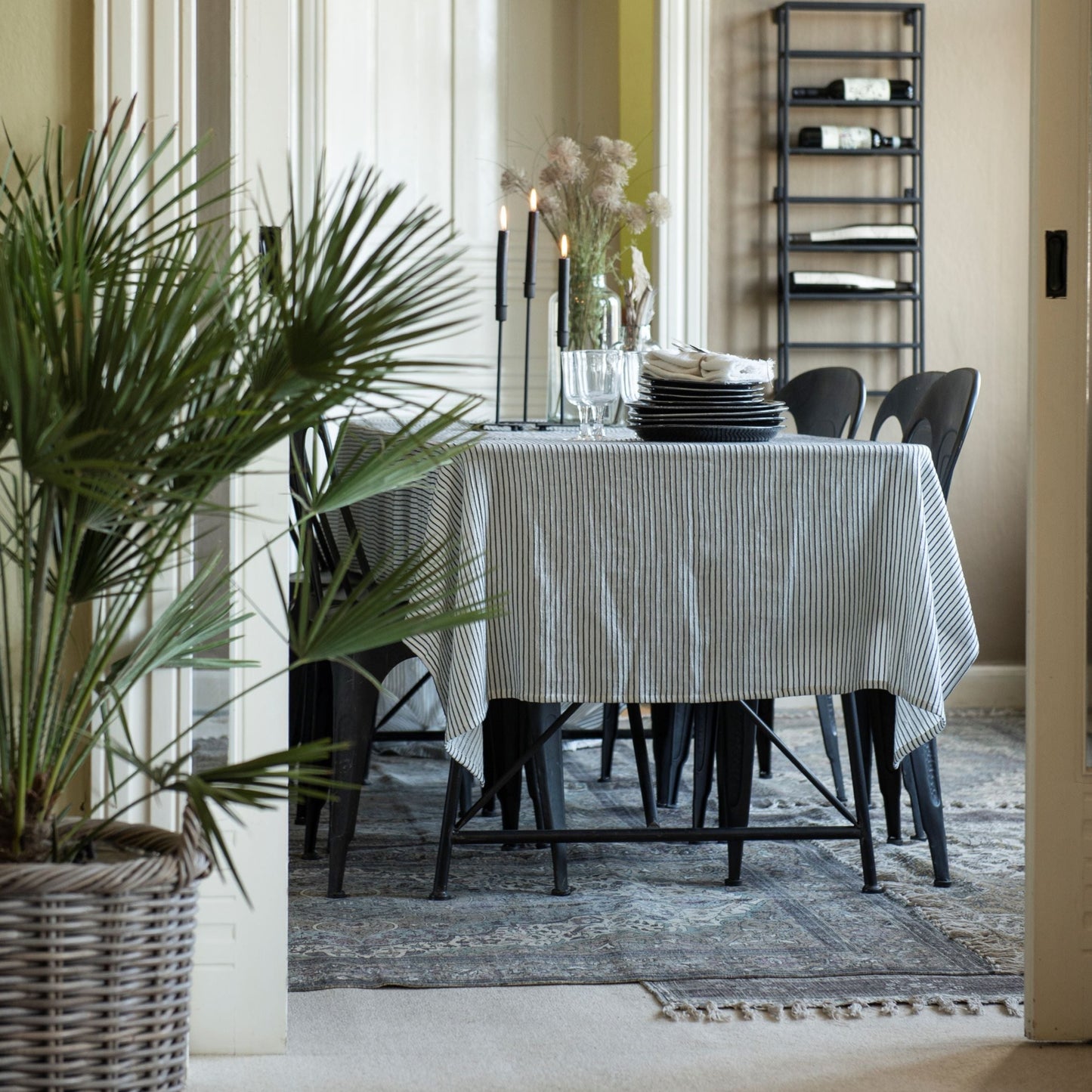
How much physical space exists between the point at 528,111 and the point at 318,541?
2434 mm

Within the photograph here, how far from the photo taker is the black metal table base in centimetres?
264

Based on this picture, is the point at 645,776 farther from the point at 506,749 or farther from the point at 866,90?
the point at 866,90

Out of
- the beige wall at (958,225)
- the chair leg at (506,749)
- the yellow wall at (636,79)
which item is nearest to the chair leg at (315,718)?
the chair leg at (506,749)

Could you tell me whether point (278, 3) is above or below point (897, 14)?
below

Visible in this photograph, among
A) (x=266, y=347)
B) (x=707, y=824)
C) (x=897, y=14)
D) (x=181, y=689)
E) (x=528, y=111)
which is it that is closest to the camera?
(x=266, y=347)

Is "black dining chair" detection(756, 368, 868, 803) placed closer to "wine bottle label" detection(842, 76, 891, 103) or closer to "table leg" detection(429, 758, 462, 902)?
"table leg" detection(429, 758, 462, 902)

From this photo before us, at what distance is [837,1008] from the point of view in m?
2.17

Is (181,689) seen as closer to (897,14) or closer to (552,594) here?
(552,594)

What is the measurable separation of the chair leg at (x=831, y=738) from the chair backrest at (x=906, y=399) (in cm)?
63

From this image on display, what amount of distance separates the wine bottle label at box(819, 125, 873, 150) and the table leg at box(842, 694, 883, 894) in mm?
2366

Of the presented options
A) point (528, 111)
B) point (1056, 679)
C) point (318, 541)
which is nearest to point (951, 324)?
point (528, 111)

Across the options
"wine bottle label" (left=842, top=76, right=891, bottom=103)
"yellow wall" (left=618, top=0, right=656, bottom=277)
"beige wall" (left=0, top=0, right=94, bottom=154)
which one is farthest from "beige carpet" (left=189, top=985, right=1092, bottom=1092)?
"wine bottle label" (left=842, top=76, right=891, bottom=103)

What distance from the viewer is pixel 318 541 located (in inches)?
122

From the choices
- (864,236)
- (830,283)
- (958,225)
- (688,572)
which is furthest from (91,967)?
(958,225)
